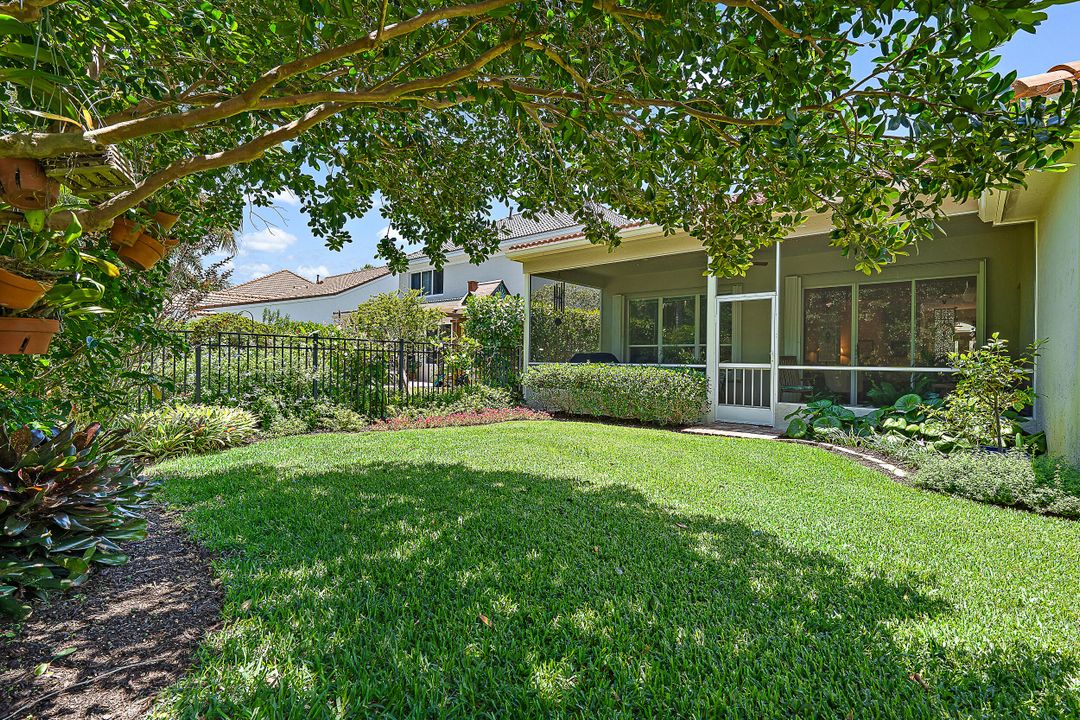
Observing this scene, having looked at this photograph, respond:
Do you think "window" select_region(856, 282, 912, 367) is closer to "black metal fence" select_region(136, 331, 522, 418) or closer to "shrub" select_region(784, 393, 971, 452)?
"shrub" select_region(784, 393, 971, 452)

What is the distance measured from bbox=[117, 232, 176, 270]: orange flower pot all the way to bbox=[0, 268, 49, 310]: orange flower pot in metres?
0.84

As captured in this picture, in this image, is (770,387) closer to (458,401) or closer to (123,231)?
(458,401)

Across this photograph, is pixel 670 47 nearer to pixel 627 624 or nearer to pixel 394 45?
pixel 394 45

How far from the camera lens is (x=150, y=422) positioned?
6500mm

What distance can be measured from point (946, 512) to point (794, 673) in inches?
134

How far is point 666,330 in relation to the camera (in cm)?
1284

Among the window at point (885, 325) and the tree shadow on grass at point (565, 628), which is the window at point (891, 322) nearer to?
the window at point (885, 325)

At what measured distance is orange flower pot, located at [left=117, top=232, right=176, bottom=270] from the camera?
8.41 feet

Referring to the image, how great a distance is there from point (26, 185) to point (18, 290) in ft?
1.34

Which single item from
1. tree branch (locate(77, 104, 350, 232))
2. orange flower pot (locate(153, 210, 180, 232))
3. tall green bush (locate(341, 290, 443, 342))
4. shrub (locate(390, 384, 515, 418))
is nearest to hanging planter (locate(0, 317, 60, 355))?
tree branch (locate(77, 104, 350, 232))

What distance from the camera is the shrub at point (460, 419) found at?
9.33 metres

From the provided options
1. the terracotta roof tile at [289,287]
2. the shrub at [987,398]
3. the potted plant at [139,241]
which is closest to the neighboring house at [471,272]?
the terracotta roof tile at [289,287]

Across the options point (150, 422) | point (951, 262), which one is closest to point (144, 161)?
point (150, 422)

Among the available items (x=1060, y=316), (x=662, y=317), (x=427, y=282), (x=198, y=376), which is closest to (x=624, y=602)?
(x=1060, y=316)
